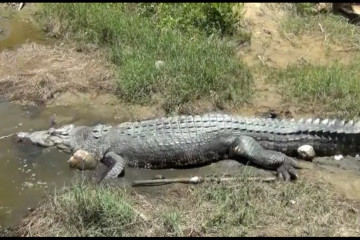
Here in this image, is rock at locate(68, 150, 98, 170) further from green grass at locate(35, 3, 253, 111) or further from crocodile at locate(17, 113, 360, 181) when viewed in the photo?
green grass at locate(35, 3, 253, 111)

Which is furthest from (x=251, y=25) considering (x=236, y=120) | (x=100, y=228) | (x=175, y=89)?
(x=100, y=228)

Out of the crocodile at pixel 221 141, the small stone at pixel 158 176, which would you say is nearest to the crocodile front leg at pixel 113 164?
the crocodile at pixel 221 141

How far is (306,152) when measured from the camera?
635 cm

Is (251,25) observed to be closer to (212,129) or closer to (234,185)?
(212,129)

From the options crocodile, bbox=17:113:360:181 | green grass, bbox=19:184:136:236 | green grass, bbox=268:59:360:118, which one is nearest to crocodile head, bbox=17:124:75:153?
crocodile, bbox=17:113:360:181

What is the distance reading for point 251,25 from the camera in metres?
9.30

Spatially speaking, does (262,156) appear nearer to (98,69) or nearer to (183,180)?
(183,180)

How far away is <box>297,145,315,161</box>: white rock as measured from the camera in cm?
636

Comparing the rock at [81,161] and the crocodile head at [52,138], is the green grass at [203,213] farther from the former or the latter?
the crocodile head at [52,138]

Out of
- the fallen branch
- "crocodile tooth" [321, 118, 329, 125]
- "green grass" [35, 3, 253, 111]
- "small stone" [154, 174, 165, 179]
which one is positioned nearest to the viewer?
the fallen branch

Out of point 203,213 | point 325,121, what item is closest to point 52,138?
point 203,213

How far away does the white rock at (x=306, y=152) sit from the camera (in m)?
6.36

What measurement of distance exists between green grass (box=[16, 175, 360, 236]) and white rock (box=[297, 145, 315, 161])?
0.60 metres

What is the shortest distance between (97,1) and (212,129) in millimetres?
4147
